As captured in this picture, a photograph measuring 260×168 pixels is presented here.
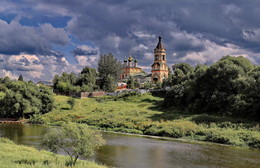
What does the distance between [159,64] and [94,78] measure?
28192mm

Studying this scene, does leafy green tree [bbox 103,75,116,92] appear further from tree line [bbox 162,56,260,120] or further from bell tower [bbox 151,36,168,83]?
tree line [bbox 162,56,260,120]

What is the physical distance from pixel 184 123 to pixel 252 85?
12.3m

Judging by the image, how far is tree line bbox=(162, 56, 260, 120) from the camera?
47434 mm

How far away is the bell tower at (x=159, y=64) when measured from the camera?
122137 mm

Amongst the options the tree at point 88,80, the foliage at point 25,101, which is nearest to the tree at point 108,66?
the tree at point 88,80

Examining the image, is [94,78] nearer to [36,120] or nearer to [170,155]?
[36,120]

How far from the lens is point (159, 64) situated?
122250 millimetres

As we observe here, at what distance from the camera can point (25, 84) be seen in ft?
240

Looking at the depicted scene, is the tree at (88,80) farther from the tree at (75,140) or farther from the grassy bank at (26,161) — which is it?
the tree at (75,140)

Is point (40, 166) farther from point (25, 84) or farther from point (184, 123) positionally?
point (25, 84)

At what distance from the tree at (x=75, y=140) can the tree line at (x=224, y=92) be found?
103 ft

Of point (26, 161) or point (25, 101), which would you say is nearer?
point (26, 161)

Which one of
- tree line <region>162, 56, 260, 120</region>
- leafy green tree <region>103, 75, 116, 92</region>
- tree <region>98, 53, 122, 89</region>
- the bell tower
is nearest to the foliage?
tree line <region>162, 56, 260, 120</region>

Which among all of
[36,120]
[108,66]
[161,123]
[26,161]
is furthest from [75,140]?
[108,66]
